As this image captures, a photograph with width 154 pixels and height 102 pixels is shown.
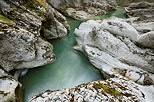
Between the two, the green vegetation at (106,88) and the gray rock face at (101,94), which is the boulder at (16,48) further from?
the green vegetation at (106,88)

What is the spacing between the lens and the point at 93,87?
456 cm

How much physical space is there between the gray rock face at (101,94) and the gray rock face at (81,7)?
16.3 meters

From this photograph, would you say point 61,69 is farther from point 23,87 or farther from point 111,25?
point 111,25

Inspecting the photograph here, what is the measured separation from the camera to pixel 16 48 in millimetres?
5793

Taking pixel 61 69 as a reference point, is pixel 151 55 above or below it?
above

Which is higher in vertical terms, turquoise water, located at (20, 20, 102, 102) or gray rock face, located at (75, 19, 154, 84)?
gray rock face, located at (75, 19, 154, 84)

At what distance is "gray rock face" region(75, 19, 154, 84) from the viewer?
6719 mm

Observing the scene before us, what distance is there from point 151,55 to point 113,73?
106 inches

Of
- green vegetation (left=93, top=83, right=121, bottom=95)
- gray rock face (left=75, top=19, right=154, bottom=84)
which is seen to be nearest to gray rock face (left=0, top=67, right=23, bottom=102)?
green vegetation (left=93, top=83, right=121, bottom=95)

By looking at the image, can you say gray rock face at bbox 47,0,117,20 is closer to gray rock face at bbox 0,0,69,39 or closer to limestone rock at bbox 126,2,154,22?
limestone rock at bbox 126,2,154,22

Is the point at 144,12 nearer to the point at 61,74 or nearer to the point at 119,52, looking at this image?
the point at 119,52

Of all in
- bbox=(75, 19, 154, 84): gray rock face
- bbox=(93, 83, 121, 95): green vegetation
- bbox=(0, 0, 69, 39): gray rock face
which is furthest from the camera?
bbox=(0, 0, 69, 39): gray rock face

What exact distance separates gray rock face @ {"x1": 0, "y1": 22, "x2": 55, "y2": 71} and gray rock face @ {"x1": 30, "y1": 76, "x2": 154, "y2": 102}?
2796 millimetres

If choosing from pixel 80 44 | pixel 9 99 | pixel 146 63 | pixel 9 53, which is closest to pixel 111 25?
pixel 80 44
